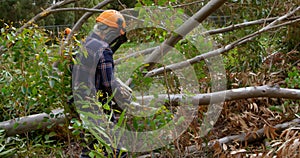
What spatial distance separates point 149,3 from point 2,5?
12.7 metres

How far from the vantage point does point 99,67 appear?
2.89 meters

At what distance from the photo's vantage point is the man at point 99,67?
2.64 m

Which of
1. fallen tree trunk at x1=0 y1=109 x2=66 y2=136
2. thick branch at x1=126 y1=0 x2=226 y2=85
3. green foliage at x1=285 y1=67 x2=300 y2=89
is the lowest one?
fallen tree trunk at x1=0 y1=109 x2=66 y2=136

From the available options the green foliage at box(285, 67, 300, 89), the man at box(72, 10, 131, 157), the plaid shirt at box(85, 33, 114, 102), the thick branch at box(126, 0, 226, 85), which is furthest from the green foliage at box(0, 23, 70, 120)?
the green foliage at box(285, 67, 300, 89)

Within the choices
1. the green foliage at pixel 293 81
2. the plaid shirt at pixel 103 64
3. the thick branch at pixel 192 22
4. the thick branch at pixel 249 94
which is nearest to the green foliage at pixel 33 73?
the plaid shirt at pixel 103 64

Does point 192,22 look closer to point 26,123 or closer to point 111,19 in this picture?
point 111,19

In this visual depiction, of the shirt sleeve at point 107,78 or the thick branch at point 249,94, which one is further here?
the thick branch at point 249,94

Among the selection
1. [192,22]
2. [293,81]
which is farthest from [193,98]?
[293,81]

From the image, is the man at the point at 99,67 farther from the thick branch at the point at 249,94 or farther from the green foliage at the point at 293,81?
the green foliage at the point at 293,81

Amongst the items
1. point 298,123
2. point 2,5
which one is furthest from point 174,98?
point 2,5

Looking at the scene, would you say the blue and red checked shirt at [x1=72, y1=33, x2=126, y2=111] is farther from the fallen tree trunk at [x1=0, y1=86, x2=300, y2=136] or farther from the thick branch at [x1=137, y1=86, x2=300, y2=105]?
the thick branch at [x1=137, y1=86, x2=300, y2=105]

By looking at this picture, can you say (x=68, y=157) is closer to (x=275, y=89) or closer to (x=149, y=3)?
(x=149, y=3)

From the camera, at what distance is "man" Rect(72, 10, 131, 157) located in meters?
2.64

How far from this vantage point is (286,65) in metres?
4.68
